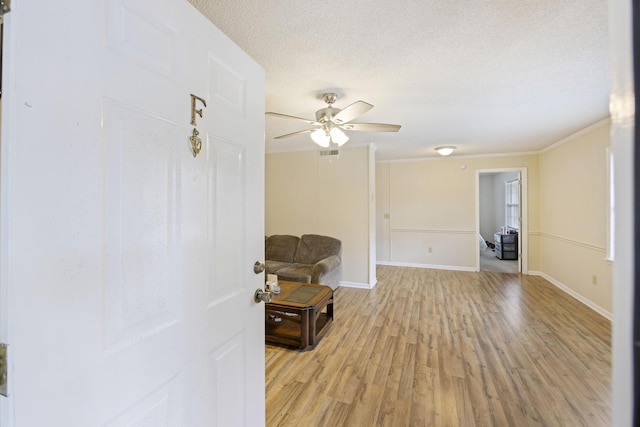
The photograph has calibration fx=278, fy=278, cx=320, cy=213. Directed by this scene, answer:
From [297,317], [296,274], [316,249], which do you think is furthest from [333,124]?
[316,249]

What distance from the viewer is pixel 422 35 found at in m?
1.65

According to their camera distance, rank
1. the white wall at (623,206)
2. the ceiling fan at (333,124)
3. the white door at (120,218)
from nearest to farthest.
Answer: the white wall at (623,206) < the white door at (120,218) < the ceiling fan at (333,124)

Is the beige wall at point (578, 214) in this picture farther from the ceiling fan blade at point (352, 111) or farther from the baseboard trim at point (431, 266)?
the ceiling fan blade at point (352, 111)

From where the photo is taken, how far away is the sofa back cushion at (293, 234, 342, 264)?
449 centimetres

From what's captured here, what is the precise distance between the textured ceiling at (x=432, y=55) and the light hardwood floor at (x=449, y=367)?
231 cm

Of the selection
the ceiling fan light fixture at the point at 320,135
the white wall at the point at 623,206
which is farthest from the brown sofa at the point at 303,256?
the white wall at the point at 623,206

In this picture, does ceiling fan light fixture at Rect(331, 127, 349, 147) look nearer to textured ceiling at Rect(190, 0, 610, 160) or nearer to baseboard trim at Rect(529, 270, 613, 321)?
textured ceiling at Rect(190, 0, 610, 160)

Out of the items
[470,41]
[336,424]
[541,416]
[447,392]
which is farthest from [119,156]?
[541,416]

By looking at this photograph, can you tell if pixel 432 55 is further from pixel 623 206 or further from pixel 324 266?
pixel 324 266

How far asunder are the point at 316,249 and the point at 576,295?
3.80 meters

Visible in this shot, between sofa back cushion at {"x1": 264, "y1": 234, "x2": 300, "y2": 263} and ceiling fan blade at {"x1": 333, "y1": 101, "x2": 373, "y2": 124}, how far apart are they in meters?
2.57

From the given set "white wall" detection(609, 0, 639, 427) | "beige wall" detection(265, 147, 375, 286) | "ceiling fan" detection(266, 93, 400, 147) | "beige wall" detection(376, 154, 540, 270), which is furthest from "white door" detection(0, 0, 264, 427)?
"beige wall" detection(376, 154, 540, 270)

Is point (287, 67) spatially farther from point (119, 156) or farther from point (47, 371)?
point (47, 371)

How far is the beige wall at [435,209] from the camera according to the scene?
536 centimetres
